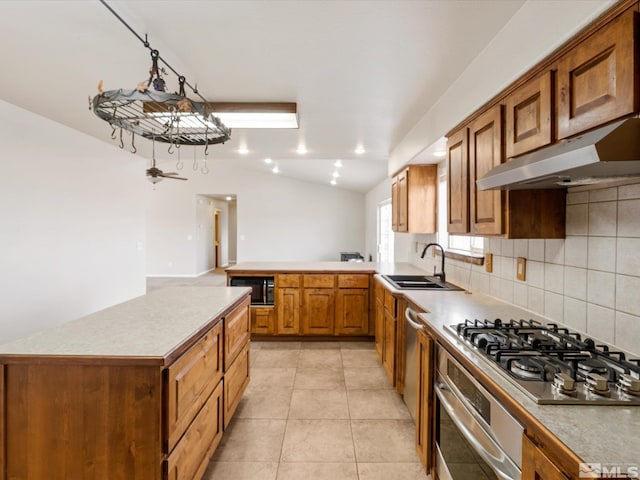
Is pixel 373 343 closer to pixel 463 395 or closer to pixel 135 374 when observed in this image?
pixel 463 395

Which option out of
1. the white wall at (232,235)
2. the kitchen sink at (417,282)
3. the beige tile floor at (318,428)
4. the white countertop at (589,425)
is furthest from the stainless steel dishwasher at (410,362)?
the white wall at (232,235)

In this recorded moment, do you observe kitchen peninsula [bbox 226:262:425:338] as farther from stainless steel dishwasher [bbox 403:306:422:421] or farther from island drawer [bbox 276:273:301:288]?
stainless steel dishwasher [bbox 403:306:422:421]

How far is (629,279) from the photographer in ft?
4.05

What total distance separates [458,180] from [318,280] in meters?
2.14

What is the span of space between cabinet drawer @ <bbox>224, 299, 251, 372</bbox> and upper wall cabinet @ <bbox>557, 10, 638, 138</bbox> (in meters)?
1.97

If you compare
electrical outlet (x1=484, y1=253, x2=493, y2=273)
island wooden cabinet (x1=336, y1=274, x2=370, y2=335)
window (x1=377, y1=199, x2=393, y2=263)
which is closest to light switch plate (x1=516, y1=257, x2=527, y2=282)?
electrical outlet (x1=484, y1=253, x2=493, y2=273)

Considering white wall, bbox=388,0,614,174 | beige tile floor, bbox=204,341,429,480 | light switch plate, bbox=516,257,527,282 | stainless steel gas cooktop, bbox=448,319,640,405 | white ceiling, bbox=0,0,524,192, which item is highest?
white ceiling, bbox=0,0,524,192

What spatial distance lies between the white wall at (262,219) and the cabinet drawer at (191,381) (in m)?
7.73

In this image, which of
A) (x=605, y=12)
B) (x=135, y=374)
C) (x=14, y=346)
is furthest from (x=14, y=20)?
(x=605, y=12)

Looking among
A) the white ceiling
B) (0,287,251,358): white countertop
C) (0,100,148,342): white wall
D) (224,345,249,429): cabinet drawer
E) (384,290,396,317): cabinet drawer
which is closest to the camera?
(0,287,251,358): white countertop

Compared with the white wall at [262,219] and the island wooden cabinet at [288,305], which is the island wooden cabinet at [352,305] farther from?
the white wall at [262,219]

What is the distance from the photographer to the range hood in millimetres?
812

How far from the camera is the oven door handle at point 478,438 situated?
0.95 metres

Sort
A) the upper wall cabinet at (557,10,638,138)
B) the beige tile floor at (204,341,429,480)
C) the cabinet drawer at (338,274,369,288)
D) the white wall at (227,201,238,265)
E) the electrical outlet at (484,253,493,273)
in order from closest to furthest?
the upper wall cabinet at (557,10,638,138)
the beige tile floor at (204,341,429,480)
the electrical outlet at (484,253,493,273)
the cabinet drawer at (338,274,369,288)
the white wall at (227,201,238,265)
